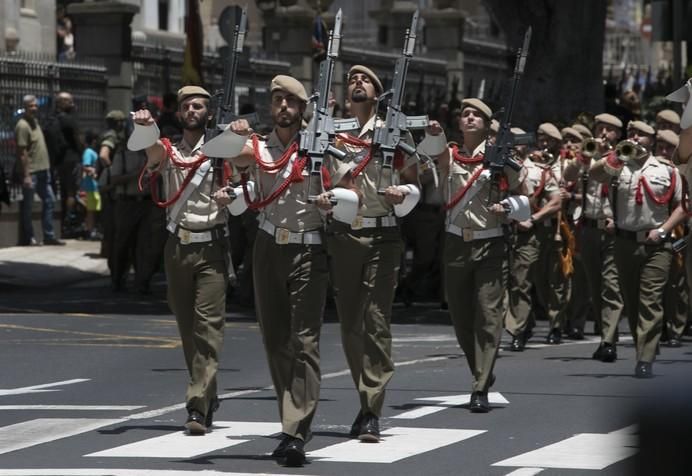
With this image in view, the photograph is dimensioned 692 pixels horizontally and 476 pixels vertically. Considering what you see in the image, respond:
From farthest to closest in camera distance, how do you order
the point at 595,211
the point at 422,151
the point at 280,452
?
the point at 595,211 → the point at 422,151 → the point at 280,452

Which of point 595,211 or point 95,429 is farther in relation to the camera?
point 595,211

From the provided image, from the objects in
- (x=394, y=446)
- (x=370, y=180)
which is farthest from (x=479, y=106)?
(x=394, y=446)

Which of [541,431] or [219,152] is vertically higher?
[219,152]

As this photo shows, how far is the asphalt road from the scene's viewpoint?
8234 millimetres

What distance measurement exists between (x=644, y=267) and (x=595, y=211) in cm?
180

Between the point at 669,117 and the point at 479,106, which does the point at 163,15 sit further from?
the point at 479,106

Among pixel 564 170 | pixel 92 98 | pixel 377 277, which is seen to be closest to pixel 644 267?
pixel 564 170

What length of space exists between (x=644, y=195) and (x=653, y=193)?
66mm

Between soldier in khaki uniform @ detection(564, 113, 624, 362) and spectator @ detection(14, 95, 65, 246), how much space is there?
434 inches

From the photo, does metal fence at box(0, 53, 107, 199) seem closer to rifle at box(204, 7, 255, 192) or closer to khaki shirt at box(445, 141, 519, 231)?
khaki shirt at box(445, 141, 519, 231)

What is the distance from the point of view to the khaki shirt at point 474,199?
431 inches

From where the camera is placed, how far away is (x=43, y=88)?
25.9m

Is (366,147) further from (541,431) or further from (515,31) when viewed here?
(515,31)

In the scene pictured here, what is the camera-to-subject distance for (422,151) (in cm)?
1036
